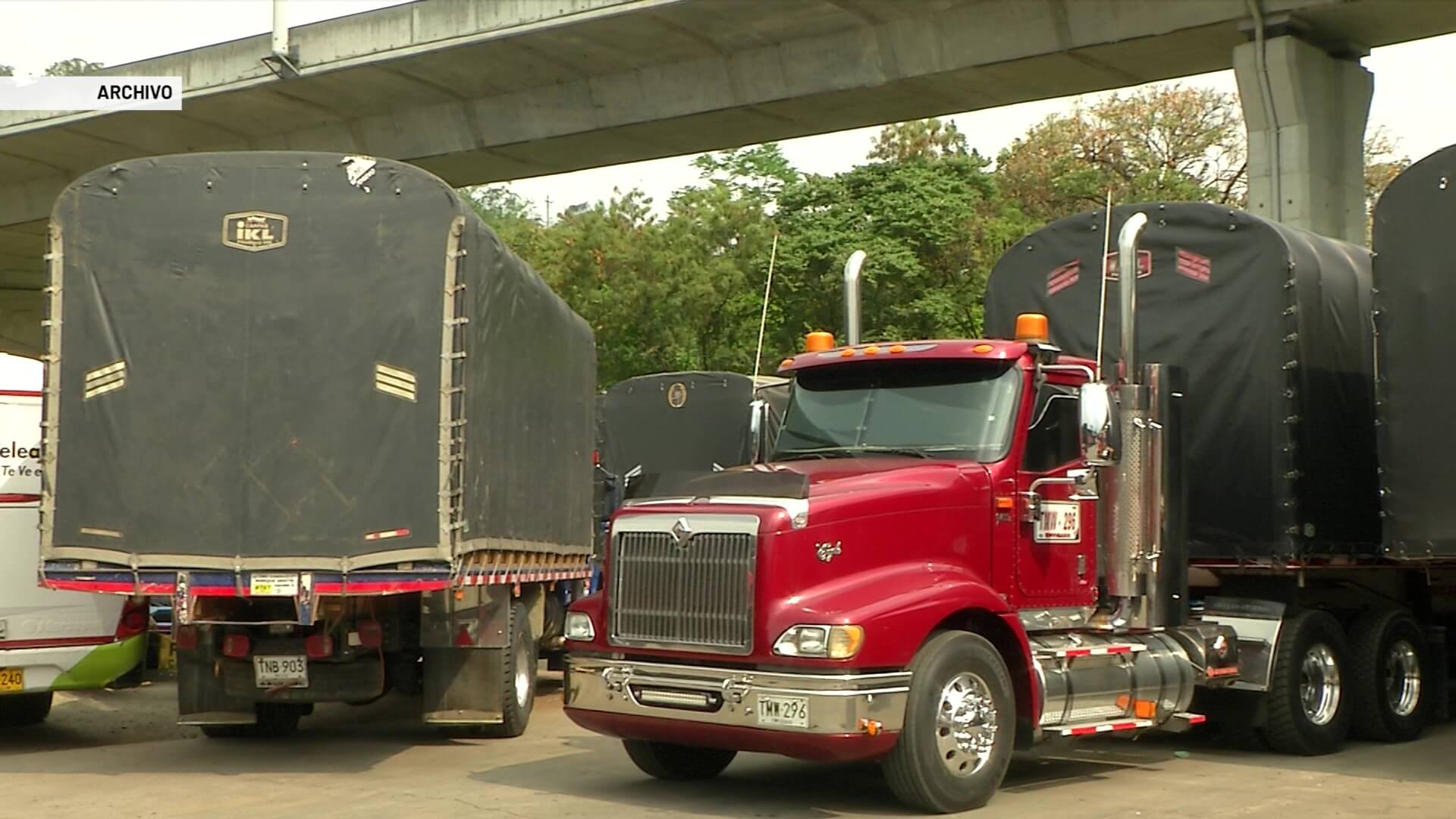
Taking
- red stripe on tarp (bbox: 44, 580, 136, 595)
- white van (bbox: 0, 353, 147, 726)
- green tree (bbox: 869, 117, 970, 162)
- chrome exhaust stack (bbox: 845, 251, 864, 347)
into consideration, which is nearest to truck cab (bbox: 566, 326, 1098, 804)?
chrome exhaust stack (bbox: 845, 251, 864, 347)

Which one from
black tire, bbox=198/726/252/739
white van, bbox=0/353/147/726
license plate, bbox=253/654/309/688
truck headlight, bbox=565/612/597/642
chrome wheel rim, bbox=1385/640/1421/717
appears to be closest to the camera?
truck headlight, bbox=565/612/597/642

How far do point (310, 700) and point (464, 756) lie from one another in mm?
1147

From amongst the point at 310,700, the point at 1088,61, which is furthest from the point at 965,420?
the point at 1088,61

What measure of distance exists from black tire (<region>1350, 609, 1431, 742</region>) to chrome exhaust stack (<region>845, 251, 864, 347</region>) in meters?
4.47

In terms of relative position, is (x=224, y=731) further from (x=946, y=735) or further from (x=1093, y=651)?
(x=1093, y=651)

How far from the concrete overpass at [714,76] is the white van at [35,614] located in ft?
36.0

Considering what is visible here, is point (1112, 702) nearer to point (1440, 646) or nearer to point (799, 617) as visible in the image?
point (799, 617)

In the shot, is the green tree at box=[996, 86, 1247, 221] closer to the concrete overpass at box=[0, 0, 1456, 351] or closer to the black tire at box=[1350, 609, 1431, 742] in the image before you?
the concrete overpass at box=[0, 0, 1456, 351]

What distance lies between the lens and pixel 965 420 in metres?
10.1

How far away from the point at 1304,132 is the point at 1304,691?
32.4 feet

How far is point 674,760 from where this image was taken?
34.4 feet

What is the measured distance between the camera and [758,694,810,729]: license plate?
877cm

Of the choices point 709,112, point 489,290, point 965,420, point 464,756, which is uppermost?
point 709,112

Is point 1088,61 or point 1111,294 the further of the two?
point 1088,61
